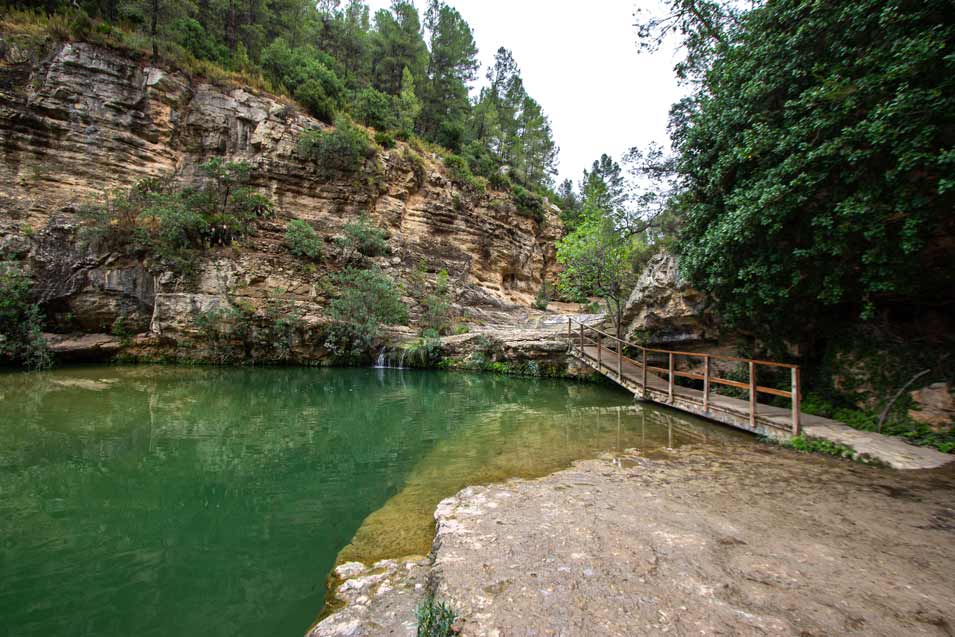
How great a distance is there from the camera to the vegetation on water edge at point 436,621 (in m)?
1.98

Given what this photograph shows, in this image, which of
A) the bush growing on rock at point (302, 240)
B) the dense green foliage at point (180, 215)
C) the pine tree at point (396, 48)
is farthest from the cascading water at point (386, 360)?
the pine tree at point (396, 48)

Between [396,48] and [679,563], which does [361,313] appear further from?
[396,48]

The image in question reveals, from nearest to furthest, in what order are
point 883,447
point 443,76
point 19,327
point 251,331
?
point 883,447, point 19,327, point 251,331, point 443,76

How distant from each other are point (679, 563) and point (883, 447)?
5452mm

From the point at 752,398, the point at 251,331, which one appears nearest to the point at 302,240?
the point at 251,331

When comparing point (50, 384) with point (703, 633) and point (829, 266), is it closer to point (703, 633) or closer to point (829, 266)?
point (703, 633)

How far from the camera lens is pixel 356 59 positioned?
1299 inches

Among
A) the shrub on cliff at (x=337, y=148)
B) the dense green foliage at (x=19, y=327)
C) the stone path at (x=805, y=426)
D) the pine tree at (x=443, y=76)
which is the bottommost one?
the stone path at (x=805, y=426)

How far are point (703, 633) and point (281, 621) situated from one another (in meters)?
2.71

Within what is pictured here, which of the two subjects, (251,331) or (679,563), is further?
(251,331)

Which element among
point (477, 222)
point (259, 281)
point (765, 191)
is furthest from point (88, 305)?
point (765, 191)

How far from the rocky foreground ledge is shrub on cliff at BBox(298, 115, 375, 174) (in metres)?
24.0

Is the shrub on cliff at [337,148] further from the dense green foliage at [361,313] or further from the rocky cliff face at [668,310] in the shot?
the rocky cliff face at [668,310]

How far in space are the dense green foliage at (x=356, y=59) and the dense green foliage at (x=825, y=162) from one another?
24.4 metres
